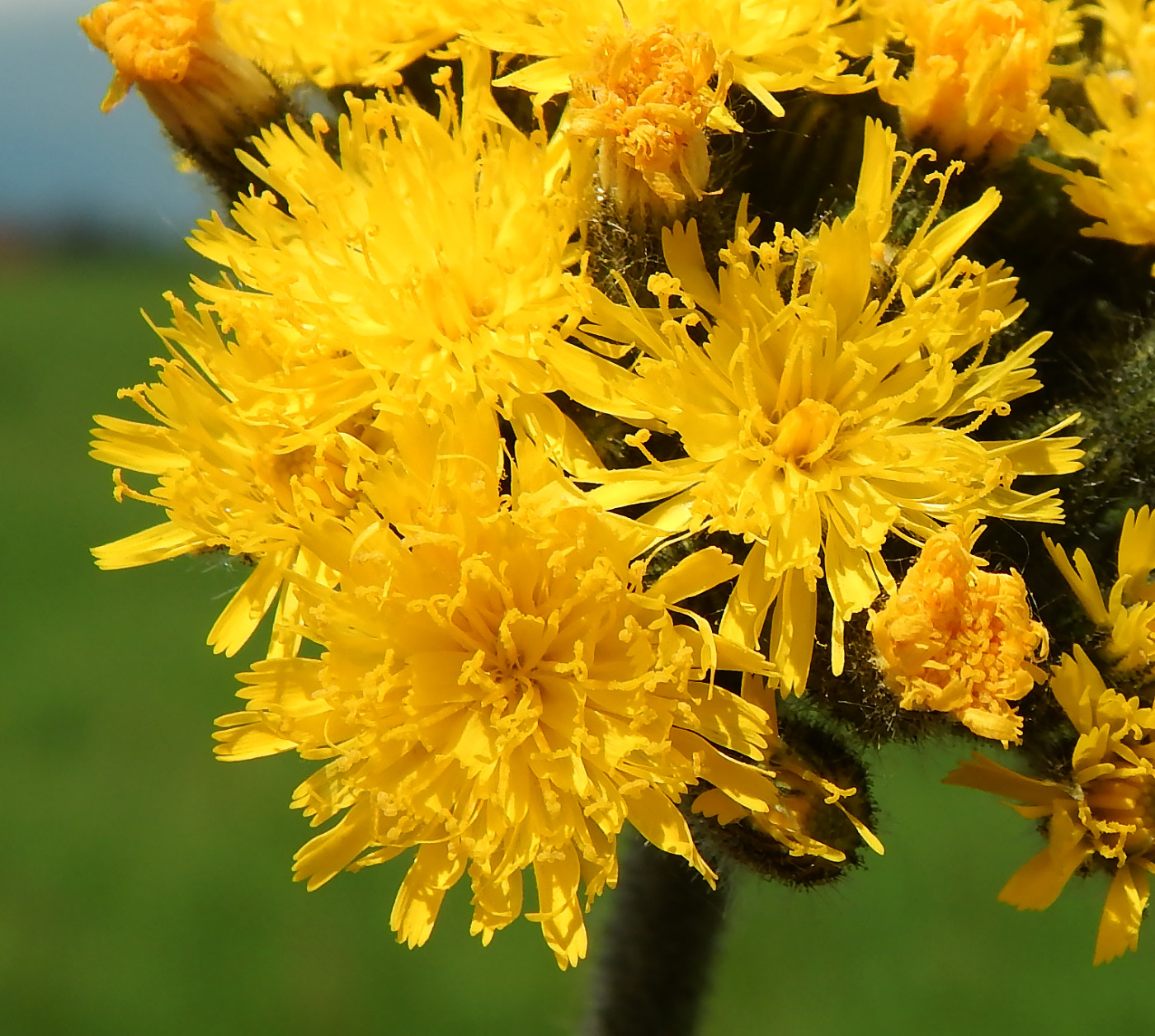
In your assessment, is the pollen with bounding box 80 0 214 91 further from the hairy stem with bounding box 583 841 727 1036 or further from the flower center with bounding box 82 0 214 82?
the hairy stem with bounding box 583 841 727 1036

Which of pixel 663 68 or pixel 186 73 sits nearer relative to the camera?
pixel 663 68

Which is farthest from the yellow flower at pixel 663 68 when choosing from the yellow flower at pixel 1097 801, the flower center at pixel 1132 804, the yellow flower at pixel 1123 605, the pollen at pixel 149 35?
the flower center at pixel 1132 804

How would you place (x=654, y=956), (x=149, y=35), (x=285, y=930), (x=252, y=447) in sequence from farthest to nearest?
(x=285, y=930) < (x=654, y=956) < (x=149, y=35) < (x=252, y=447)

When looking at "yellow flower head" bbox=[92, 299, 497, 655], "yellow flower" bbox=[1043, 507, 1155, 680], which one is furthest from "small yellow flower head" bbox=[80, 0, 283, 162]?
"yellow flower" bbox=[1043, 507, 1155, 680]

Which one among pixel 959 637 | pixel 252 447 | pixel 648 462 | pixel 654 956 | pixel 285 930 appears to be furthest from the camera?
pixel 285 930

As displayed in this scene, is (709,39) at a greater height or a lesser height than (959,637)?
greater

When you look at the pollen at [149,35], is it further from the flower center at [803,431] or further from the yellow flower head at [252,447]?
the flower center at [803,431]

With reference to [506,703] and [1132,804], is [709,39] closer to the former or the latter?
[506,703]

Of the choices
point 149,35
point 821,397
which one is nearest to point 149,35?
point 149,35
